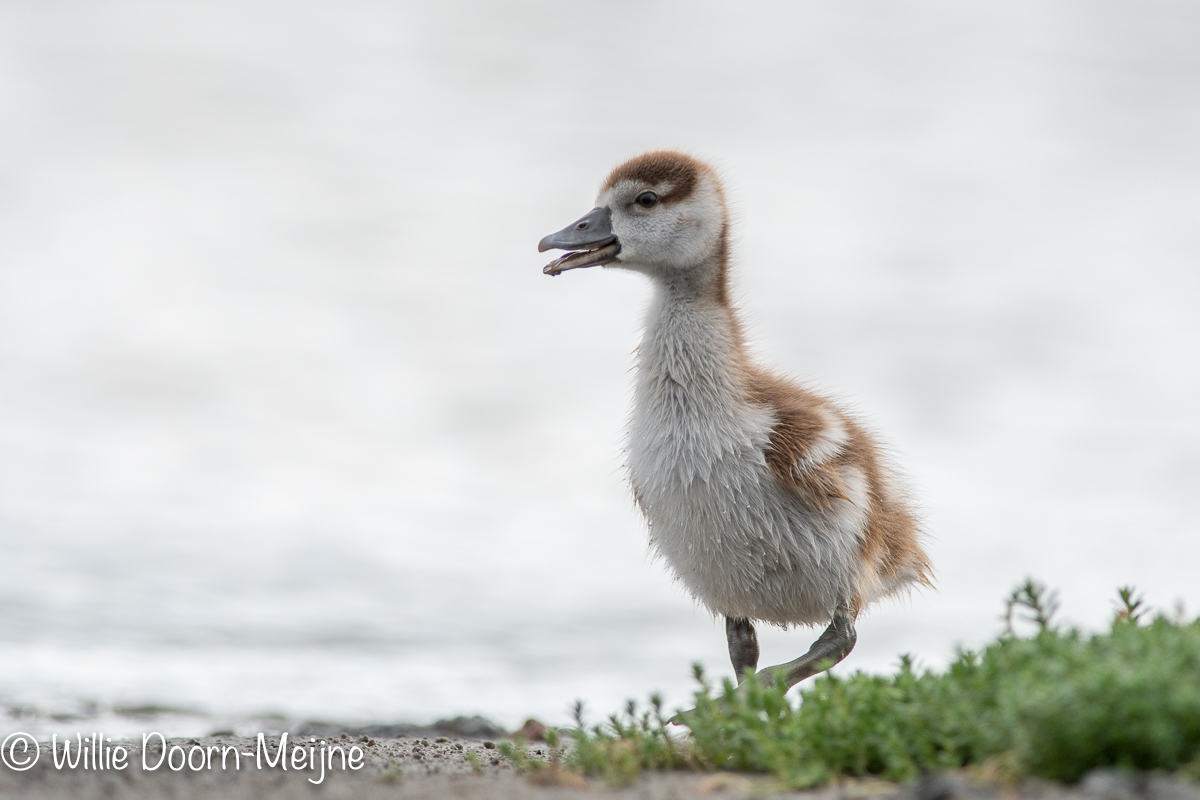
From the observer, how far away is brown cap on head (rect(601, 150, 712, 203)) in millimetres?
5766

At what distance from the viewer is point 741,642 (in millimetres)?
5586

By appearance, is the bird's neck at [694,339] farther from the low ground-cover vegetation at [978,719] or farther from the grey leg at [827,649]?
the low ground-cover vegetation at [978,719]

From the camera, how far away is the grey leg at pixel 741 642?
5578 millimetres

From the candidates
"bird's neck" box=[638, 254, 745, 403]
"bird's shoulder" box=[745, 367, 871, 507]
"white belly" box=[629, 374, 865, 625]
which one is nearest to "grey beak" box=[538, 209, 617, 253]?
"bird's neck" box=[638, 254, 745, 403]

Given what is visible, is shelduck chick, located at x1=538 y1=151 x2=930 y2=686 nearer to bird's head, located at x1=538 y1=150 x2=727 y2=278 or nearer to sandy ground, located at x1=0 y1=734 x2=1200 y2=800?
bird's head, located at x1=538 y1=150 x2=727 y2=278

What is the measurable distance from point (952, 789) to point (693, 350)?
2.93 metres

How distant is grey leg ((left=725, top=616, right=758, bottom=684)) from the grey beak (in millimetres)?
2181

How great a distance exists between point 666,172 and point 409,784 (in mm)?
3547

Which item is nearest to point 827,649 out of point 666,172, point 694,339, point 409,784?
point 694,339

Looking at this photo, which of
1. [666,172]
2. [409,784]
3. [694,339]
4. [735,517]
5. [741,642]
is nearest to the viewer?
[409,784]

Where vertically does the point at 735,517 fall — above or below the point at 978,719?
above

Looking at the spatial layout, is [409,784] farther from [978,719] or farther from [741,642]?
[741,642]

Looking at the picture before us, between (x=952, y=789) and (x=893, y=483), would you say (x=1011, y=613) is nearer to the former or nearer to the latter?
(x=952, y=789)

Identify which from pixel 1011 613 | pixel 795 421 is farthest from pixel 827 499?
pixel 1011 613
